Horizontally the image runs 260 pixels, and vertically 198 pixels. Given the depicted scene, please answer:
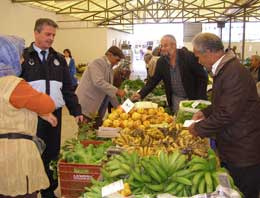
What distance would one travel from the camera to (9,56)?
2141 mm

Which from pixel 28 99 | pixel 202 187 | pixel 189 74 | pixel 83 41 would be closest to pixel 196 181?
pixel 202 187

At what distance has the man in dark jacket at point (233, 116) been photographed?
2383 millimetres

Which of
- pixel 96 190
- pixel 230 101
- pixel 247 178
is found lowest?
pixel 247 178

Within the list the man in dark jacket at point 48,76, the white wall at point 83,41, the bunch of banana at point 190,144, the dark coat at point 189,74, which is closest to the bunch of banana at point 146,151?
the bunch of banana at point 190,144

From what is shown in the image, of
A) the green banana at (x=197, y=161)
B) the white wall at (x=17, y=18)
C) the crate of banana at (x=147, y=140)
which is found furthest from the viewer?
the white wall at (x=17, y=18)

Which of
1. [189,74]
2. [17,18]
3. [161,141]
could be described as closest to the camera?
[161,141]

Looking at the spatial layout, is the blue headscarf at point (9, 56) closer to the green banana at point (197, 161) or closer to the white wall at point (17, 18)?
the green banana at point (197, 161)

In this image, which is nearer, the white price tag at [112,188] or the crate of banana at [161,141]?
the white price tag at [112,188]

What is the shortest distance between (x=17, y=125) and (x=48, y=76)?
3.62 feet

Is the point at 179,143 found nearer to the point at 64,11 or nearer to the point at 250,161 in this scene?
the point at 250,161

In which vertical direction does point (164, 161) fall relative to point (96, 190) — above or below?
above

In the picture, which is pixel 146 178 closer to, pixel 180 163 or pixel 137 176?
pixel 137 176

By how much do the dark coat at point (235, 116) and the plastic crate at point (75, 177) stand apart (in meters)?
0.78

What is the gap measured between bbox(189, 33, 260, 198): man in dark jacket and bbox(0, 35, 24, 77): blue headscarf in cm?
118
